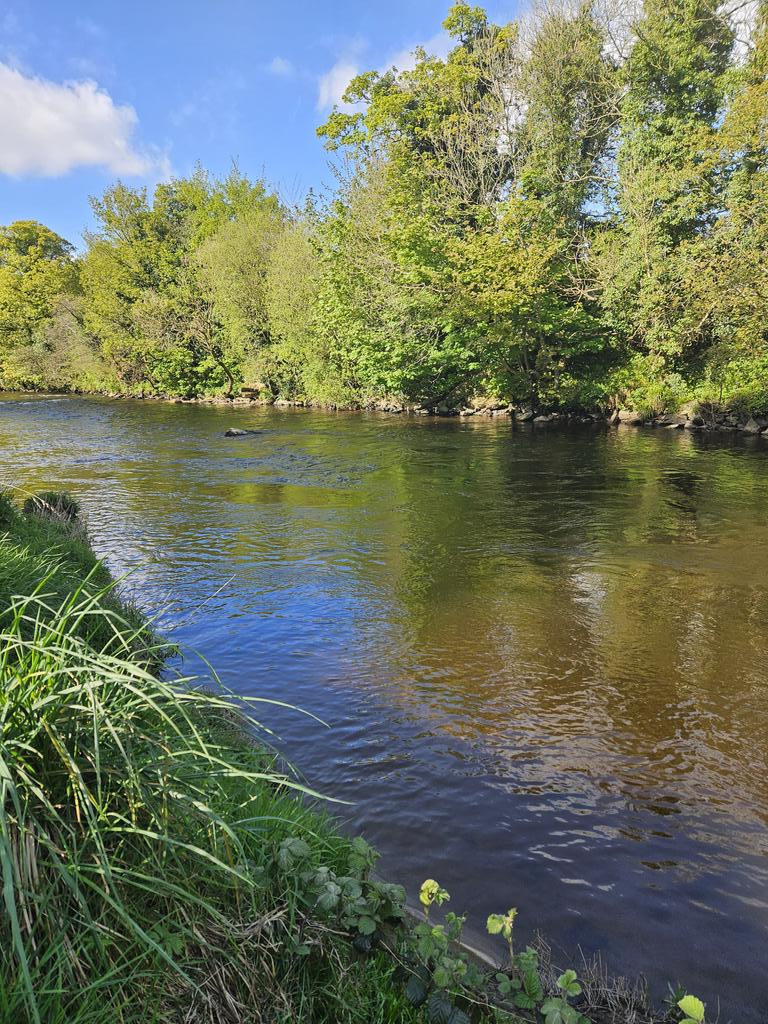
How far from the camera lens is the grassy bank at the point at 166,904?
1.90 meters

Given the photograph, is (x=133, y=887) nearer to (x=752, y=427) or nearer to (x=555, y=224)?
(x=752, y=427)

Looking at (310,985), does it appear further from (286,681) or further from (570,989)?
(286,681)

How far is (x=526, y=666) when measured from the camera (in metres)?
6.75

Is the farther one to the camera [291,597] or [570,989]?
[291,597]

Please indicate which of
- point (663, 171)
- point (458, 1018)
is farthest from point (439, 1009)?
point (663, 171)

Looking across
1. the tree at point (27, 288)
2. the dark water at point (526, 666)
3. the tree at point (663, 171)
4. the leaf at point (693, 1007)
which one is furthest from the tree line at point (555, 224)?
the tree at point (27, 288)

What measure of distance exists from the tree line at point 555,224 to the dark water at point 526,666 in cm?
1048

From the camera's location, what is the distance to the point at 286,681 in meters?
6.45

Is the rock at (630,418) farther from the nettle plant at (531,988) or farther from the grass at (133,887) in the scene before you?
the grass at (133,887)

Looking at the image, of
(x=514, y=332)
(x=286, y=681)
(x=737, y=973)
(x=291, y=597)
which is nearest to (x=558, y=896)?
(x=737, y=973)

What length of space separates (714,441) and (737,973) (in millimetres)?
22087

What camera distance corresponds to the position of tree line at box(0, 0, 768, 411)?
24172 mm

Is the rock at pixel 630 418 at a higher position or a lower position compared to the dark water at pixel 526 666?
higher

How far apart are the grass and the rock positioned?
28146 mm
